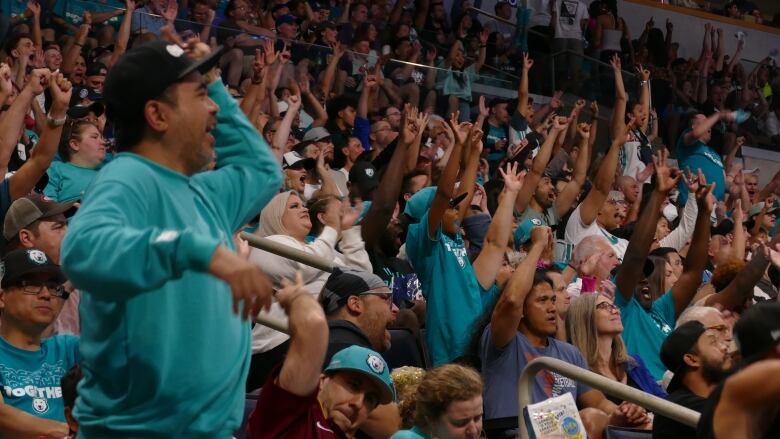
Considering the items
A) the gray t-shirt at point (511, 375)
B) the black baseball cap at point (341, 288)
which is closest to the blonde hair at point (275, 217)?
the black baseball cap at point (341, 288)

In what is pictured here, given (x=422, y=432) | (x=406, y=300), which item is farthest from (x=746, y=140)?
(x=422, y=432)

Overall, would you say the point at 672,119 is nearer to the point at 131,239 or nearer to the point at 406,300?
the point at 406,300

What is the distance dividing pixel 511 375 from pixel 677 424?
1.13 m

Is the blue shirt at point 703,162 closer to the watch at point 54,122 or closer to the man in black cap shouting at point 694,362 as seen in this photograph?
the man in black cap shouting at point 694,362

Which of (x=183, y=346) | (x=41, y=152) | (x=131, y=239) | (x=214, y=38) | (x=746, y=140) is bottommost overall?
(x=746, y=140)

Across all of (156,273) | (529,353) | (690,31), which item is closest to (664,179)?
(529,353)

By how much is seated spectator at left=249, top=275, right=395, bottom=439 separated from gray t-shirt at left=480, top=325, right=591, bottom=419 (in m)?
1.23

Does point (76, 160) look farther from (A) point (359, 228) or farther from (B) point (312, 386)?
(B) point (312, 386)

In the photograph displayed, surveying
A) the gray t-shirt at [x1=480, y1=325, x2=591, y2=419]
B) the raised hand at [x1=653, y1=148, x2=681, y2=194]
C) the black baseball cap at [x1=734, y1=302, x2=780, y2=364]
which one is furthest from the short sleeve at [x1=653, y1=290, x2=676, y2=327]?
the black baseball cap at [x1=734, y1=302, x2=780, y2=364]

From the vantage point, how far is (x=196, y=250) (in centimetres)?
208

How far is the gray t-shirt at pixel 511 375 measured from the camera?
519cm

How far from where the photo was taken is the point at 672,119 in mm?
13273

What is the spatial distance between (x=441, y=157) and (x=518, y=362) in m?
4.38

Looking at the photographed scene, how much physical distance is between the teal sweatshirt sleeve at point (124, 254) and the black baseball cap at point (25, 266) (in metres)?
2.13
